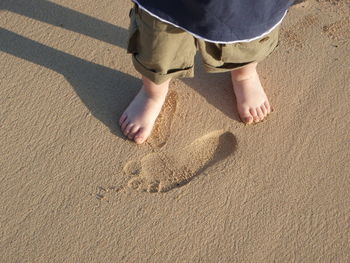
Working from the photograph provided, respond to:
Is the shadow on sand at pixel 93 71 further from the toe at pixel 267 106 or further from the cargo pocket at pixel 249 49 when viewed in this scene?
the cargo pocket at pixel 249 49

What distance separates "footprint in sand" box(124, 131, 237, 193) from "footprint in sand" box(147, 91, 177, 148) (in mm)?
51

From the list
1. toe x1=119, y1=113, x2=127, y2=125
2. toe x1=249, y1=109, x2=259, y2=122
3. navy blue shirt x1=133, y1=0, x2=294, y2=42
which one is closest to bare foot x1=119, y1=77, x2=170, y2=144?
toe x1=119, y1=113, x2=127, y2=125

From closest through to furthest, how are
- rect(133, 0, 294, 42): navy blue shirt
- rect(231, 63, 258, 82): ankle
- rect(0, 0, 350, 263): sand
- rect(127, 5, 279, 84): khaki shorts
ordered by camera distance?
rect(133, 0, 294, 42): navy blue shirt
rect(127, 5, 279, 84): khaki shorts
rect(0, 0, 350, 263): sand
rect(231, 63, 258, 82): ankle

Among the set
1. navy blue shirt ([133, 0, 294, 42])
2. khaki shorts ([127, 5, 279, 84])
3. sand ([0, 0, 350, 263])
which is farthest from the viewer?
sand ([0, 0, 350, 263])

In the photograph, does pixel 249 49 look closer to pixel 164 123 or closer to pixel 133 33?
pixel 133 33

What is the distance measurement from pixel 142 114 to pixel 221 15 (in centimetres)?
59

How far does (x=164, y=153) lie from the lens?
4.78 ft

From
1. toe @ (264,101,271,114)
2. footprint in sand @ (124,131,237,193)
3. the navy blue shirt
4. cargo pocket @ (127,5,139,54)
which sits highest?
the navy blue shirt

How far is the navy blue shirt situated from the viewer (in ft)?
3.15

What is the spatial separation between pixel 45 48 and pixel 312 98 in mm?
969

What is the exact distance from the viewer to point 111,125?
1.50m

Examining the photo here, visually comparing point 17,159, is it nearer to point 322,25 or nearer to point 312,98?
point 312,98

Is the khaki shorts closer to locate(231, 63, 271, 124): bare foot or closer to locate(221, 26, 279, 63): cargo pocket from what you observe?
locate(221, 26, 279, 63): cargo pocket

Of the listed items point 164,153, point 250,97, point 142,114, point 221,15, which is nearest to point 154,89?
point 142,114
